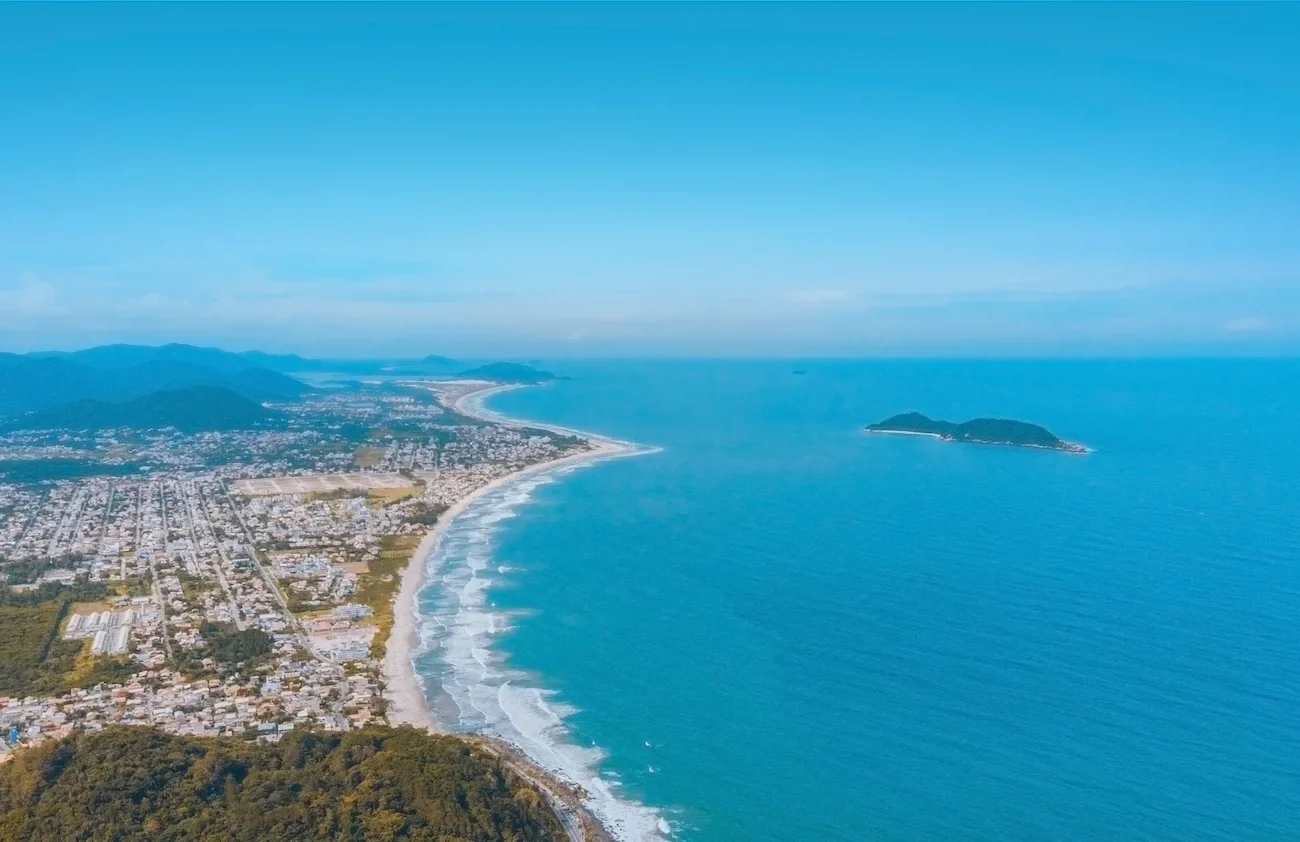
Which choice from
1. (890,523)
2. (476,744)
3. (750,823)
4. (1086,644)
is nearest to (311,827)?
(476,744)

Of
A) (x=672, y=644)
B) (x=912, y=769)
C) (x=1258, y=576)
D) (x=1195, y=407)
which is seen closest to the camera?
(x=912, y=769)

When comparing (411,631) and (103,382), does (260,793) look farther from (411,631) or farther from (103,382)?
(103,382)

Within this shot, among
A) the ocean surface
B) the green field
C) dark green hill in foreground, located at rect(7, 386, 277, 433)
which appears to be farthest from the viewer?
dark green hill in foreground, located at rect(7, 386, 277, 433)

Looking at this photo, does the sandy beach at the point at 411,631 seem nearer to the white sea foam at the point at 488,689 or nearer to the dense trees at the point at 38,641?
the white sea foam at the point at 488,689

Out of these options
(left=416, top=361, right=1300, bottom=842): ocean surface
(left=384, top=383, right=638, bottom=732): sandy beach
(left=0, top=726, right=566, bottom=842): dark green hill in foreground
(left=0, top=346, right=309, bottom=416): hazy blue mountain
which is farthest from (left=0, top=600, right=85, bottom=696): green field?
(left=0, top=346, right=309, bottom=416): hazy blue mountain

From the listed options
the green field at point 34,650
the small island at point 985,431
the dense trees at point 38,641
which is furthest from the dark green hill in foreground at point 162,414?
the small island at point 985,431

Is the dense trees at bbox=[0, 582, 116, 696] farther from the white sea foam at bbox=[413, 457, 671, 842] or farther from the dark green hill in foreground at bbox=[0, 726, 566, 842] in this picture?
the white sea foam at bbox=[413, 457, 671, 842]

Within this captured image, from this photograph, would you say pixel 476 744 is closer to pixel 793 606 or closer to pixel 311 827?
pixel 311 827
